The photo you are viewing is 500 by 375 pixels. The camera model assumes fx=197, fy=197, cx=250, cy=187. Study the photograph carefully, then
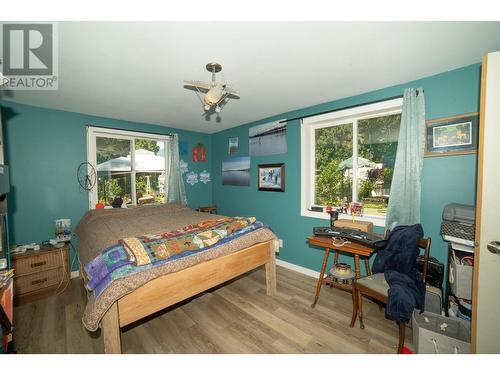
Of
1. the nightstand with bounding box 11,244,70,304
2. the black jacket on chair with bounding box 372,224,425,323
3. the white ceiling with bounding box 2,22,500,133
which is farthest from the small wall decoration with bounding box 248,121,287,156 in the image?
the nightstand with bounding box 11,244,70,304

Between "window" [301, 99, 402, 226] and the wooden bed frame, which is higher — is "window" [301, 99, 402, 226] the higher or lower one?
the higher one

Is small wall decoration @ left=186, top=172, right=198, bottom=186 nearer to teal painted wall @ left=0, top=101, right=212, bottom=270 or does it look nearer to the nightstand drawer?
teal painted wall @ left=0, top=101, right=212, bottom=270

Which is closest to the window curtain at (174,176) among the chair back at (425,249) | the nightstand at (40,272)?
the nightstand at (40,272)

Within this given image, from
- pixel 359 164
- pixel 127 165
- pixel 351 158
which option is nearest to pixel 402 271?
pixel 359 164

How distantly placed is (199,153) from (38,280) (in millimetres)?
3207

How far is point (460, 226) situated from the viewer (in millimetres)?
1711

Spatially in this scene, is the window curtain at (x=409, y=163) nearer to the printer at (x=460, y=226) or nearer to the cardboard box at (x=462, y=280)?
the printer at (x=460, y=226)

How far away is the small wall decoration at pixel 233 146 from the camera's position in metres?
4.18

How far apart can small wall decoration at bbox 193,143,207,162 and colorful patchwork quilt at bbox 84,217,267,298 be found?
2750 mm

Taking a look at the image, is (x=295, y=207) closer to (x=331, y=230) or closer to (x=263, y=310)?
(x=331, y=230)

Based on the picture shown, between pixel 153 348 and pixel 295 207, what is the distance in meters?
2.47

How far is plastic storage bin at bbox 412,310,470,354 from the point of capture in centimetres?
139

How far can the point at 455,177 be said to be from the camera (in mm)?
1993

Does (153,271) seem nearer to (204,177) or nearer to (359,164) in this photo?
(359,164)
